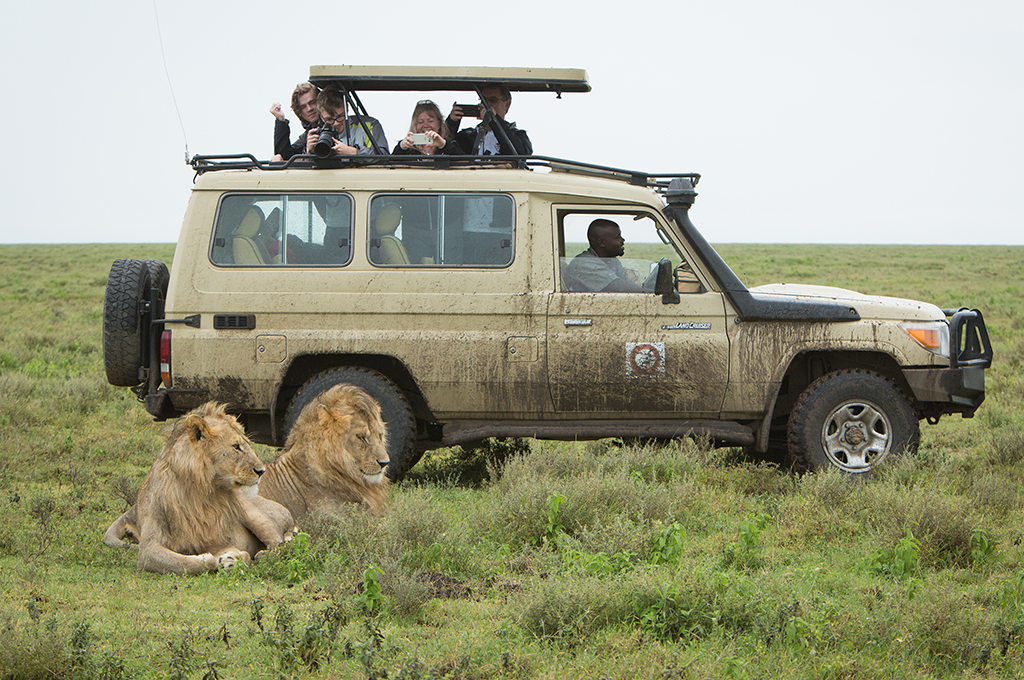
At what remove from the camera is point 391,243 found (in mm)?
6785

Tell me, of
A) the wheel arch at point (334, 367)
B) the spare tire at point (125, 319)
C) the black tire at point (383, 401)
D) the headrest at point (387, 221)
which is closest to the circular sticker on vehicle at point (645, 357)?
the wheel arch at point (334, 367)

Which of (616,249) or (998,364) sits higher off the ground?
(616,249)

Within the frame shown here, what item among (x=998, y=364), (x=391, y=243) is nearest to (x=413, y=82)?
(x=391, y=243)

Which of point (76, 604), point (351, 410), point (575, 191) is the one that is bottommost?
point (76, 604)

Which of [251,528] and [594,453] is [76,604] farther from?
[594,453]

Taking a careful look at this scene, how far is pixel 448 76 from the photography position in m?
7.11

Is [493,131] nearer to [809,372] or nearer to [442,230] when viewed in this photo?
[442,230]

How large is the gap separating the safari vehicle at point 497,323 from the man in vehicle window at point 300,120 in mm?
1091

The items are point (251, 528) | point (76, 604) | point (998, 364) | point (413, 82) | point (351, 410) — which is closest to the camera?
point (76, 604)

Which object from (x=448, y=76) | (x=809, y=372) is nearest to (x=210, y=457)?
(x=448, y=76)

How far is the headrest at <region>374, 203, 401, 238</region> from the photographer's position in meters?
6.80

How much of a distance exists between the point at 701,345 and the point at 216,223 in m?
3.40

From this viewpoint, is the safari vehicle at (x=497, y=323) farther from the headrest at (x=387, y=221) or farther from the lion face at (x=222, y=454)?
the lion face at (x=222, y=454)

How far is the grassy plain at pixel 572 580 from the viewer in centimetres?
371
